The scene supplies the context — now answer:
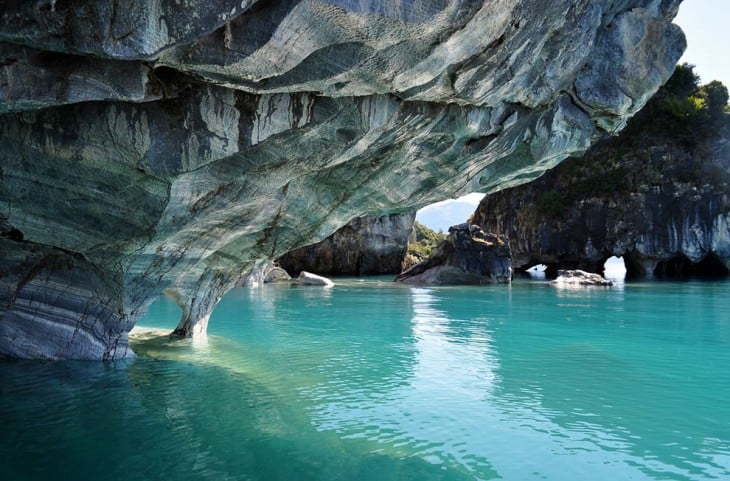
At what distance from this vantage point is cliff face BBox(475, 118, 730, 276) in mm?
54031

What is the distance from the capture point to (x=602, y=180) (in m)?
61.5

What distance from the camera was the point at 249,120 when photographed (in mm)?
7242

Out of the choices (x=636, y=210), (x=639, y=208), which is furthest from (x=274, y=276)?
(x=639, y=208)

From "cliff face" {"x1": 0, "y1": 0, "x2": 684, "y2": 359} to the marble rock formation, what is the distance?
108ft

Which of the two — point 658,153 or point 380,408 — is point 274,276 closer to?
point 658,153

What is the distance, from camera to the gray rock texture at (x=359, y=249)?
201 feet

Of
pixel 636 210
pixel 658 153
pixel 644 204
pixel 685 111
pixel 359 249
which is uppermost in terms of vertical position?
pixel 685 111

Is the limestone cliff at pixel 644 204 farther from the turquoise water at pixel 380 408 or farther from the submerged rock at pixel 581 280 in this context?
the turquoise water at pixel 380 408

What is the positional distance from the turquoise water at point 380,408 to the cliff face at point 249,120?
241cm

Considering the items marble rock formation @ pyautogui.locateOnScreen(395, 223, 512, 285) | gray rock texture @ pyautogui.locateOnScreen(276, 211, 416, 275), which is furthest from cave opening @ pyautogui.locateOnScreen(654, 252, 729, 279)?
gray rock texture @ pyautogui.locateOnScreen(276, 211, 416, 275)

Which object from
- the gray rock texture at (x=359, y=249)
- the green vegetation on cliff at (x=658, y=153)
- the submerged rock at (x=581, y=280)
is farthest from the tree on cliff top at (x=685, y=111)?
the gray rock texture at (x=359, y=249)

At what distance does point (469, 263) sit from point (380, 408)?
36.8 m

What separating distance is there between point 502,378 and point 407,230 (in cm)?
5021

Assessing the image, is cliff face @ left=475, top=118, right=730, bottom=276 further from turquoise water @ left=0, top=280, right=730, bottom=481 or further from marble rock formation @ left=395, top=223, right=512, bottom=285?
turquoise water @ left=0, top=280, right=730, bottom=481
